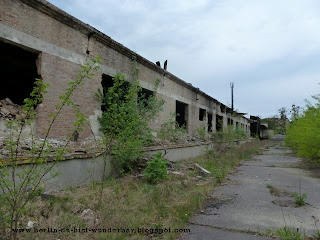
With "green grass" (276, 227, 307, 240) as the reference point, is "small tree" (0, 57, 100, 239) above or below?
above

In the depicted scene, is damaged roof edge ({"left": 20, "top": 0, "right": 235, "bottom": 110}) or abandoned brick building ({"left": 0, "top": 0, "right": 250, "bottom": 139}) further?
damaged roof edge ({"left": 20, "top": 0, "right": 235, "bottom": 110})

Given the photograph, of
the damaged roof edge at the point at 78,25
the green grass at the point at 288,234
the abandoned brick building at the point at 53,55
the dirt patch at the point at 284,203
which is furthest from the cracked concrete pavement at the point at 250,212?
the damaged roof edge at the point at 78,25

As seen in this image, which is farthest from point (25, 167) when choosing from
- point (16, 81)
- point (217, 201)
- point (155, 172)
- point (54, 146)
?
point (16, 81)

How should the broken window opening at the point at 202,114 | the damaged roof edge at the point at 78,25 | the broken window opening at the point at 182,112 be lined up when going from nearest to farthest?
1. the damaged roof edge at the point at 78,25
2. the broken window opening at the point at 182,112
3. the broken window opening at the point at 202,114

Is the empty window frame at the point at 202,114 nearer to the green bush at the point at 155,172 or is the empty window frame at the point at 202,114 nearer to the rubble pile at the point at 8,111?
the green bush at the point at 155,172

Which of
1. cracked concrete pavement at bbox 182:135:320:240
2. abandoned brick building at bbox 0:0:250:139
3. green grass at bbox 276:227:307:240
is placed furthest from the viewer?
abandoned brick building at bbox 0:0:250:139

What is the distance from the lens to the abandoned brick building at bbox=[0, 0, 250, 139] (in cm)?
531

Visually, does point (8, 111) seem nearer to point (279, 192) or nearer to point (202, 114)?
point (279, 192)

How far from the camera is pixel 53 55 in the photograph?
5949 mm

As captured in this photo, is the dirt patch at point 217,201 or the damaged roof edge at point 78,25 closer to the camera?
the dirt patch at point 217,201

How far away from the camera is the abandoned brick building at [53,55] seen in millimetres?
5314

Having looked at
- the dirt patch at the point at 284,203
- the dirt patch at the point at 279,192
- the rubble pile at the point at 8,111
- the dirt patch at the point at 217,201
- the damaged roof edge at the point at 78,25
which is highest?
the damaged roof edge at the point at 78,25

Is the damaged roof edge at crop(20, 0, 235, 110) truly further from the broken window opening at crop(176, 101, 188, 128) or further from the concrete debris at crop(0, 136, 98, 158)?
the broken window opening at crop(176, 101, 188, 128)

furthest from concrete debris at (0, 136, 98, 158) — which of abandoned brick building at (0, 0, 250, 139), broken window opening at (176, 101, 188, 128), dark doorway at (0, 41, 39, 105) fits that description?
broken window opening at (176, 101, 188, 128)
